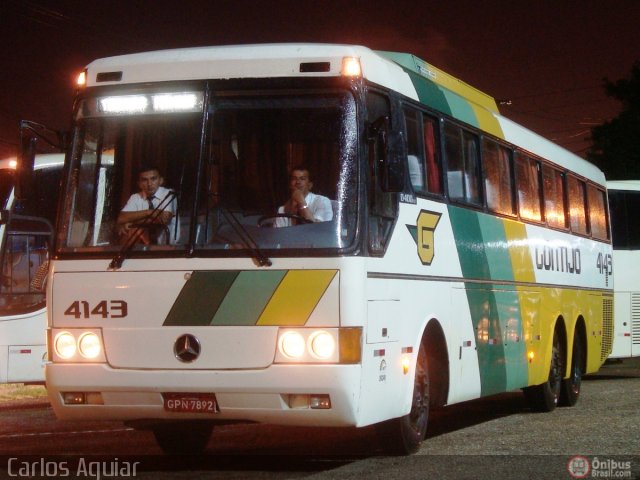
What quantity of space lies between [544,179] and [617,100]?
53.3 metres

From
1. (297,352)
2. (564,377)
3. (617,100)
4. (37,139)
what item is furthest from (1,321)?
(617,100)

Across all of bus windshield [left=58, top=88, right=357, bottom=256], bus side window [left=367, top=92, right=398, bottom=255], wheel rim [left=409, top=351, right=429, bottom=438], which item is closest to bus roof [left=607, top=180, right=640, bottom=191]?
wheel rim [left=409, top=351, right=429, bottom=438]

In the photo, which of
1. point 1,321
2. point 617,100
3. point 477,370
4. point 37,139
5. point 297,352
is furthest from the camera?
point 617,100

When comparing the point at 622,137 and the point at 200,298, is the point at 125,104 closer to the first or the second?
the point at 200,298

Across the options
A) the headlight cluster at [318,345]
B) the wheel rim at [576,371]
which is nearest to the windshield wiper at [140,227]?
the headlight cluster at [318,345]

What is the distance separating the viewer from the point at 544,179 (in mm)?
17172

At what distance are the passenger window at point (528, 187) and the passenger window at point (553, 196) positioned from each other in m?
0.42

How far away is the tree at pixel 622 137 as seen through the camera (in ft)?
212

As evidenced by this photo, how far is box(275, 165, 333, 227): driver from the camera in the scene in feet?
33.3

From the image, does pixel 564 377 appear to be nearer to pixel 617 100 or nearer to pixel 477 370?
pixel 477 370

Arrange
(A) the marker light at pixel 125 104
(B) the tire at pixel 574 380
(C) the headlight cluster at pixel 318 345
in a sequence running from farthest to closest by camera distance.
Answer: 1. (B) the tire at pixel 574 380
2. (A) the marker light at pixel 125 104
3. (C) the headlight cluster at pixel 318 345

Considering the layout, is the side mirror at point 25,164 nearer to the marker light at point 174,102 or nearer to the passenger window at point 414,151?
the marker light at point 174,102

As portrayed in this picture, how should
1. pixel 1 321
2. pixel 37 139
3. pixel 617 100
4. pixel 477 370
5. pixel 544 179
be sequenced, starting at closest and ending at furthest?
1. pixel 37 139
2. pixel 477 370
3. pixel 544 179
4. pixel 1 321
5. pixel 617 100

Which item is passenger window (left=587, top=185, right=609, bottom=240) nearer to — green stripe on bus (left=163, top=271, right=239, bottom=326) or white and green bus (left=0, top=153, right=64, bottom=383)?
white and green bus (left=0, top=153, right=64, bottom=383)
